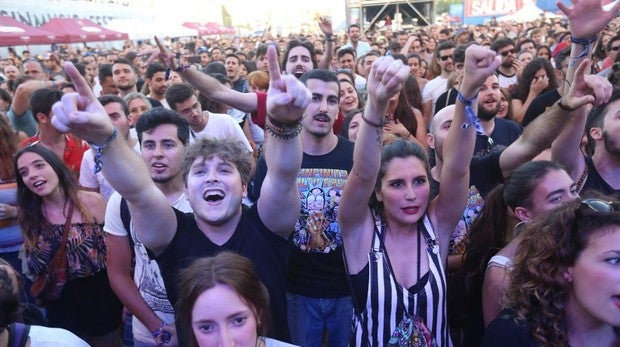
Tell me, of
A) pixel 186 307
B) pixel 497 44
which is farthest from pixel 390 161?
pixel 497 44

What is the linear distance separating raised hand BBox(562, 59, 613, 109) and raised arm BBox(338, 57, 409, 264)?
3.11 ft

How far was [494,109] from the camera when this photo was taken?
11.7ft

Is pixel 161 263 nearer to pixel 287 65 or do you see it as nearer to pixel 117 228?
pixel 117 228

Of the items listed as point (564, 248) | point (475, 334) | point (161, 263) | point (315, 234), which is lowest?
point (475, 334)

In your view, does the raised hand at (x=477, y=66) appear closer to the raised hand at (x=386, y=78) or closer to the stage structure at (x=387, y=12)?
the raised hand at (x=386, y=78)

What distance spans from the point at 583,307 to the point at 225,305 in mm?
1093

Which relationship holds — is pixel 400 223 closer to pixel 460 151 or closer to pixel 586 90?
pixel 460 151

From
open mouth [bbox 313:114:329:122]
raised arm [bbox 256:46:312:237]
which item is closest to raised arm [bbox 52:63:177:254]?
raised arm [bbox 256:46:312:237]

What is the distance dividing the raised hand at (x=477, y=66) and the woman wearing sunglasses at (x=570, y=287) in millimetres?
593

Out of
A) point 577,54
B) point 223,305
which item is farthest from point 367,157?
point 577,54

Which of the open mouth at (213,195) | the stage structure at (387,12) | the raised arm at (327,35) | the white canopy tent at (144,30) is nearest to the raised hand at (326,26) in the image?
the raised arm at (327,35)

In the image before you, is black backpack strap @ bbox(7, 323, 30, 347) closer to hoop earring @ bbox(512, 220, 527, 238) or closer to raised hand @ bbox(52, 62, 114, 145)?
raised hand @ bbox(52, 62, 114, 145)

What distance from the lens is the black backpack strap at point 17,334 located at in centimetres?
181

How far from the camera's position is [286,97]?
1.78 meters
